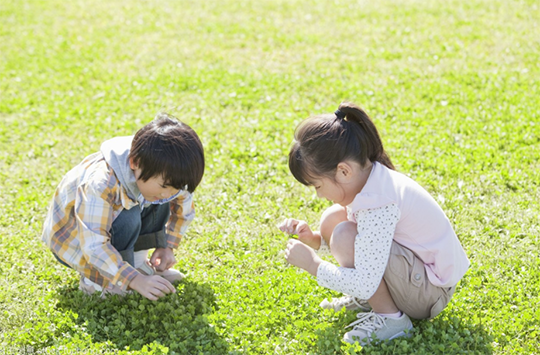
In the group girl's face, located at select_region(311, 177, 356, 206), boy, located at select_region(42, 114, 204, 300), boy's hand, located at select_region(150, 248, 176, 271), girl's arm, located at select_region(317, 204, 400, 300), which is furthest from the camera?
boy's hand, located at select_region(150, 248, 176, 271)

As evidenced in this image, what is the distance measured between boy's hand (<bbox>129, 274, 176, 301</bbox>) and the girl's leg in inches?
38.6

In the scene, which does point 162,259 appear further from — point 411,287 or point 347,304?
point 411,287

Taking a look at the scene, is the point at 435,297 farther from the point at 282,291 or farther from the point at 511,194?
the point at 511,194

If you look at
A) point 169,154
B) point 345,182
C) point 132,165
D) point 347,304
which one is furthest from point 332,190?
point 132,165

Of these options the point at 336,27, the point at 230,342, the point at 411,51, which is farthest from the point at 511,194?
the point at 336,27

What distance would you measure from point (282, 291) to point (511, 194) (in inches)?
86.2

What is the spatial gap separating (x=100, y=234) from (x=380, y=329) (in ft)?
5.42

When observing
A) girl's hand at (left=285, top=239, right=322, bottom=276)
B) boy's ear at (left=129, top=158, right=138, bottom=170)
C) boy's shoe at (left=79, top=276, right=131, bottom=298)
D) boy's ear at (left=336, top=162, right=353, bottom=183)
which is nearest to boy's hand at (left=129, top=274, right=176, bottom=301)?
boy's shoe at (left=79, top=276, right=131, bottom=298)

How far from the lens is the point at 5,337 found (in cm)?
338

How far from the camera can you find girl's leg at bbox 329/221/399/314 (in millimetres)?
3279

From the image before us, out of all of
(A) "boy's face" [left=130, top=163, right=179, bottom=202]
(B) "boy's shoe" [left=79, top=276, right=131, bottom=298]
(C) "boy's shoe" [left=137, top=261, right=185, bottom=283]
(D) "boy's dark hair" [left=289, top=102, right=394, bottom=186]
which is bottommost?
(B) "boy's shoe" [left=79, top=276, right=131, bottom=298]

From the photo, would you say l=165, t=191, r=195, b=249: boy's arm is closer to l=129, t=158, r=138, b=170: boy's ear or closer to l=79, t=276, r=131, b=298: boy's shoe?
l=79, t=276, r=131, b=298: boy's shoe

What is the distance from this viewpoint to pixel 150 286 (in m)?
3.40

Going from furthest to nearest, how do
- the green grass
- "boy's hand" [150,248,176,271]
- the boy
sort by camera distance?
"boy's hand" [150,248,176,271]
the green grass
the boy
